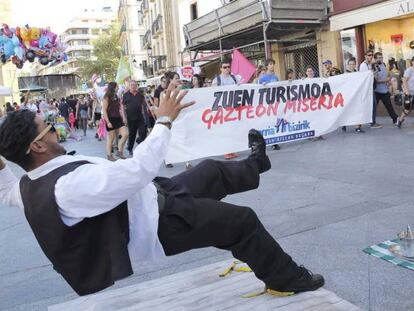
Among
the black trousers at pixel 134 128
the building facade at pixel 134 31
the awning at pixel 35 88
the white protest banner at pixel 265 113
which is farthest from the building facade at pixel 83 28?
the white protest banner at pixel 265 113

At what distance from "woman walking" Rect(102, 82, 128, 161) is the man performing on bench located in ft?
23.5

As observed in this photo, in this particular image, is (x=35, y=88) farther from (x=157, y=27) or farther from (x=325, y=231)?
(x=325, y=231)

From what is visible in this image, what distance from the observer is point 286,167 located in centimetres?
751

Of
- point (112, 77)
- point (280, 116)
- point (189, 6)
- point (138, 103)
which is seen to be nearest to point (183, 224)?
point (280, 116)

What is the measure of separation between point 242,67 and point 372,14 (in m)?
5.15

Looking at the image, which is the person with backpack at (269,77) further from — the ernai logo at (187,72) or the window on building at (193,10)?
the window on building at (193,10)

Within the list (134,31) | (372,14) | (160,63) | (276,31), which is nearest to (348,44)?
(372,14)

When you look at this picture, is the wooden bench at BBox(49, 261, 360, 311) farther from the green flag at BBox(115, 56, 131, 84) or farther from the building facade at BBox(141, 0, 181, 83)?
the building facade at BBox(141, 0, 181, 83)

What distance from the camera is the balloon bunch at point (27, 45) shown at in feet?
67.1

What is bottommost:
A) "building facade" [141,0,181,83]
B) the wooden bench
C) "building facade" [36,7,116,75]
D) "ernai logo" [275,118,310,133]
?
the wooden bench

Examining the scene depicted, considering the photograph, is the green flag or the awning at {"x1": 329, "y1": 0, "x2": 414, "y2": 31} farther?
the green flag

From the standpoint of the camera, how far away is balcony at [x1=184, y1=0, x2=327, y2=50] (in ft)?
47.6

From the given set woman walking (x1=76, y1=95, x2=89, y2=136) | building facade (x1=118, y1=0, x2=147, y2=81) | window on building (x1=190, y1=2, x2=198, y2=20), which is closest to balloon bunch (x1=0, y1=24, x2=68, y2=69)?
woman walking (x1=76, y1=95, x2=89, y2=136)

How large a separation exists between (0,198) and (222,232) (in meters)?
1.24
